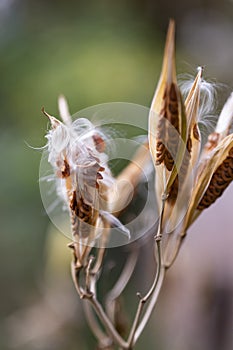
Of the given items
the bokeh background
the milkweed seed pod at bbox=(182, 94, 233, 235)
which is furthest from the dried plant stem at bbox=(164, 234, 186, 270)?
the bokeh background

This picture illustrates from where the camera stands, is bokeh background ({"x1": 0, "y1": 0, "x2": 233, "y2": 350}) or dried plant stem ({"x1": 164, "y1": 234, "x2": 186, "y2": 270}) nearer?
dried plant stem ({"x1": 164, "y1": 234, "x2": 186, "y2": 270})

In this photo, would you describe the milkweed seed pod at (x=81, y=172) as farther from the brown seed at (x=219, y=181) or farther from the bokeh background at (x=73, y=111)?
the bokeh background at (x=73, y=111)

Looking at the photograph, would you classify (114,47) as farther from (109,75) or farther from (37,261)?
(37,261)

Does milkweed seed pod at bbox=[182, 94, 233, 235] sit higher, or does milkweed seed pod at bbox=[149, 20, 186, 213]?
milkweed seed pod at bbox=[149, 20, 186, 213]

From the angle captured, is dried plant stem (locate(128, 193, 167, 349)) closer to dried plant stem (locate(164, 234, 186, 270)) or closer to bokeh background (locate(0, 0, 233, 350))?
dried plant stem (locate(164, 234, 186, 270))

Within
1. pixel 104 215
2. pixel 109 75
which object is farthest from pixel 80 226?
pixel 109 75

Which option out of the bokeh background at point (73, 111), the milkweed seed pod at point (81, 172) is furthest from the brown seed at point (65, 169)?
the bokeh background at point (73, 111)
